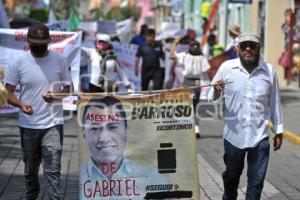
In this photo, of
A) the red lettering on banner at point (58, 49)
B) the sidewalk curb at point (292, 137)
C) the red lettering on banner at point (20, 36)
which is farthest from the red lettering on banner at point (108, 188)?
the red lettering on banner at point (58, 49)

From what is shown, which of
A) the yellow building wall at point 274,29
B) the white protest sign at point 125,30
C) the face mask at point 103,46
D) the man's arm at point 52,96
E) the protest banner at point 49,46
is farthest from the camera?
the white protest sign at point 125,30

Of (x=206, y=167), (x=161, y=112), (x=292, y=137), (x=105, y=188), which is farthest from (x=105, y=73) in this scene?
(x=105, y=188)

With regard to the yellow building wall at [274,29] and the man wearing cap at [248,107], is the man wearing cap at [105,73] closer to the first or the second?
the man wearing cap at [248,107]

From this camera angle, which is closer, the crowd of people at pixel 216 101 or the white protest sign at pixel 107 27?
the crowd of people at pixel 216 101

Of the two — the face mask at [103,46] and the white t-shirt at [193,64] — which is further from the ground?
the face mask at [103,46]

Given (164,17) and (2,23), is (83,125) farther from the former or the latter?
(164,17)

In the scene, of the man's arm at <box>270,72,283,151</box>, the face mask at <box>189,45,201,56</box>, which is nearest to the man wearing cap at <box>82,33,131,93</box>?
the face mask at <box>189,45,201,56</box>

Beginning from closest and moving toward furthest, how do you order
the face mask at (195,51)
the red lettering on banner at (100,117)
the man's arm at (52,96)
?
the red lettering on banner at (100,117) → the man's arm at (52,96) → the face mask at (195,51)

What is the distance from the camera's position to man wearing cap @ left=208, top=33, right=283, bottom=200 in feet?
25.5

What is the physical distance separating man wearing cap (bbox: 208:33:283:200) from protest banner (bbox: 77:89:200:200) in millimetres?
431

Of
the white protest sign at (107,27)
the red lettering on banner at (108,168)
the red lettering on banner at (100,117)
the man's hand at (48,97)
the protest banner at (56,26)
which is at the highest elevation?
the white protest sign at (107,27)

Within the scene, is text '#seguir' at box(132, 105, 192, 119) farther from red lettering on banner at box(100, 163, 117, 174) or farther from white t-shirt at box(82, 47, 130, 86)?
white t-shirt at box(82, 47, 130, 86)

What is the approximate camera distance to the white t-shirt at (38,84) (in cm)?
810

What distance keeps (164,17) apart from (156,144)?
A: 7365 centimetres
